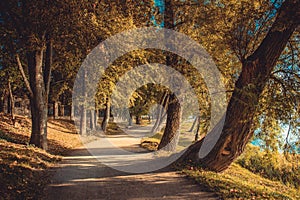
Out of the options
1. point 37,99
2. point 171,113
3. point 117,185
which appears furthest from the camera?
point 171,113

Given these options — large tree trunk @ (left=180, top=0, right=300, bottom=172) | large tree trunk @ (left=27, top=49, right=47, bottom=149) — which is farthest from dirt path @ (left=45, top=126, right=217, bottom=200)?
large tree trunk @ (left=27, top=49, right=47, bottom=149)

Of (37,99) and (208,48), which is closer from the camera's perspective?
(37,99)

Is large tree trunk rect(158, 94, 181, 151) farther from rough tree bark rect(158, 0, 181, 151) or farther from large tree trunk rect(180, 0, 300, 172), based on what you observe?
large tree trunk rect(180, 0, 300, 172)

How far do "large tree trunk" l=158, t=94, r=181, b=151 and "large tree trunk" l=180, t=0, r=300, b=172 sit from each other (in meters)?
4.07

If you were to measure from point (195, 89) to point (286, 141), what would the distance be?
5.41m

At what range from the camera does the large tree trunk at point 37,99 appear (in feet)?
38.4

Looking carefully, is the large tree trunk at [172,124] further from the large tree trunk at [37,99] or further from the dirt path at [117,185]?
the large tree trunk at [37,99]

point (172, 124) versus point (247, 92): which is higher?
point (247, 92)

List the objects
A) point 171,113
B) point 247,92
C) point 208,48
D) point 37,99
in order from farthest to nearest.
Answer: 1. point 171,113
2. point 208,48
3. point 37,99
4. point 247,92

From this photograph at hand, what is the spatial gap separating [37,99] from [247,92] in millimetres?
10046

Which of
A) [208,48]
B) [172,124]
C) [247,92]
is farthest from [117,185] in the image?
[208,48]

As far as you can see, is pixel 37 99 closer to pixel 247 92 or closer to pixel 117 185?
pixel 117 185

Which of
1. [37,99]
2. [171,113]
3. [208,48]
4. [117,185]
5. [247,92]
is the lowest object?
[117,185]

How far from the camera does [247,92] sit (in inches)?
273
